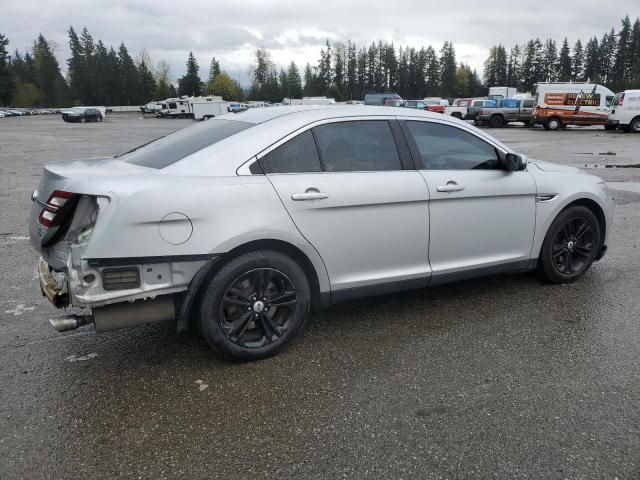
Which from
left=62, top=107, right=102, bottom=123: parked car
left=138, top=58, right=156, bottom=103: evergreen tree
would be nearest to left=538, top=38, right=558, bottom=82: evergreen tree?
left=138, top=58, right=156, bottom=103: evergreen tree

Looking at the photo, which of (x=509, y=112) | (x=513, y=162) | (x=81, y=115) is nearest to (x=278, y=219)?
(x=513, y=162)

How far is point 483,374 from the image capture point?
126 inches

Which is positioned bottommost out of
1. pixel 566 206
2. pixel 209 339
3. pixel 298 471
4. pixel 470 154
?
pixel 298 471

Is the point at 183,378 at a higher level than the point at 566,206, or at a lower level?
lower

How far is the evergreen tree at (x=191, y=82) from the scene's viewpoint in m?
119

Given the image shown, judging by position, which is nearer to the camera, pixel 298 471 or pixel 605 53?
pixel 298 471

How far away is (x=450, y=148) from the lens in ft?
13.5

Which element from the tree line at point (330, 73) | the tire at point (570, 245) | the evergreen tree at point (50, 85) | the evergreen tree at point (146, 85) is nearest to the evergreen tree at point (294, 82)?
the tree line at point (330, 73)

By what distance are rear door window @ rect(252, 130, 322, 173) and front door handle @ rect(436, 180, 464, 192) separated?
3.15 ft

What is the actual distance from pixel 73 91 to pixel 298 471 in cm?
12443

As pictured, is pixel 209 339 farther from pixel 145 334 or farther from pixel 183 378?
pixel 145 334

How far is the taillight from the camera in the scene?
3002mm

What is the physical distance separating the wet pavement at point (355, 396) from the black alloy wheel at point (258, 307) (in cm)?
19

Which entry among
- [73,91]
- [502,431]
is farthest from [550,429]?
[73,91]
